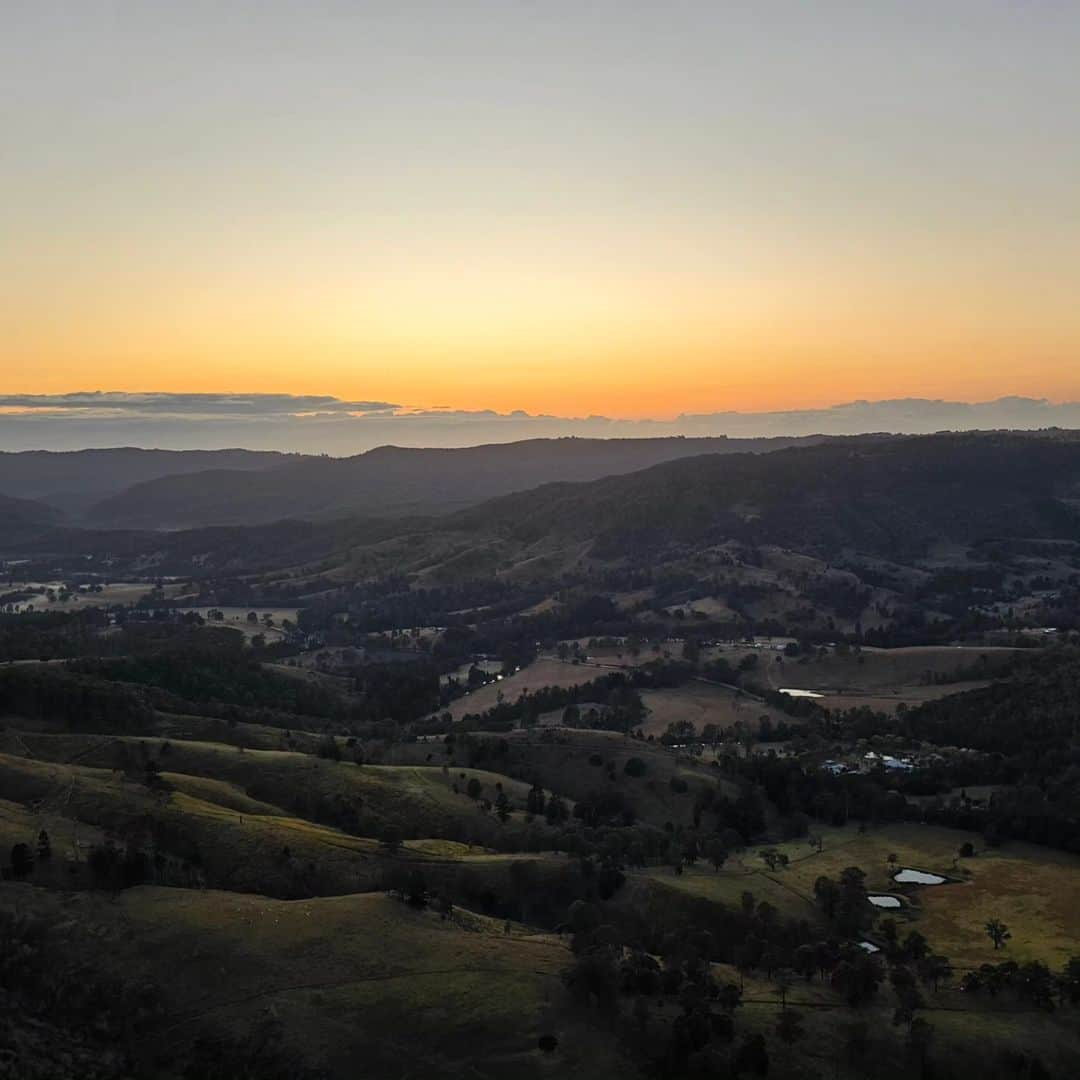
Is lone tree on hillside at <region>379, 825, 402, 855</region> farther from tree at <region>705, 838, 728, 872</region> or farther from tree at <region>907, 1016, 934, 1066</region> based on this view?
tree at <region>907, 1016, 934, 1066</region>

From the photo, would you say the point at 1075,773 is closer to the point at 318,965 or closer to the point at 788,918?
the point at 788,918

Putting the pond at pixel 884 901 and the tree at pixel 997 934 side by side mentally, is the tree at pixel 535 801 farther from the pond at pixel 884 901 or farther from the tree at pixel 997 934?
the tree at pixel 997 934

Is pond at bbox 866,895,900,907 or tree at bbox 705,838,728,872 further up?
tree at bbox 705,838,728,872

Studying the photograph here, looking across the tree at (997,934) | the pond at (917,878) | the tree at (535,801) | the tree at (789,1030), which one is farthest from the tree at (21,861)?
the pond at (917,878)

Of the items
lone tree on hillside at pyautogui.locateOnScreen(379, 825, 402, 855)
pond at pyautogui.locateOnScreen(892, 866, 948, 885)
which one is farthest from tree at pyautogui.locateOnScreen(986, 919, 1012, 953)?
lone tree on hillside at pyautogui.locateOnScreen(379, 825, 402, 855)

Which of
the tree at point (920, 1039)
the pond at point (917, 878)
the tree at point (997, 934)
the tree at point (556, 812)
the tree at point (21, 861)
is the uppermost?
the tree at point (21, 861)

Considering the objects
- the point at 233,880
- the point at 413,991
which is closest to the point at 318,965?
the point at 413,991
